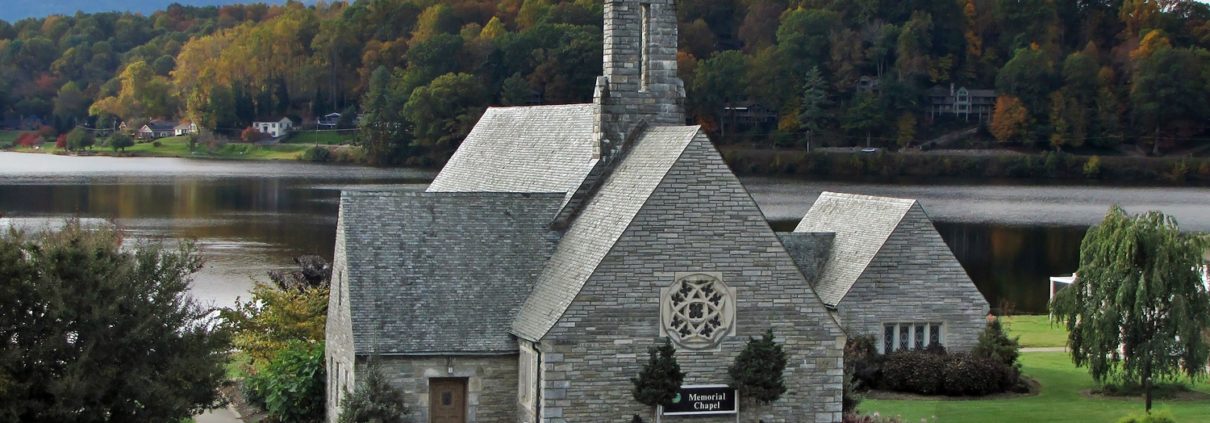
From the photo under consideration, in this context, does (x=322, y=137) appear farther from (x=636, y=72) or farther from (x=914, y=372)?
(x=636, y=72)

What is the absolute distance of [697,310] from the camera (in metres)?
24.4

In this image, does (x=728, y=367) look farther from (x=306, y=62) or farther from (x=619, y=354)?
(x=306, y=62)

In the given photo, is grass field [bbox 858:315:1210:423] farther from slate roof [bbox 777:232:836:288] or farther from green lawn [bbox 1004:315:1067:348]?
green lawn [bbox 1004:315:1067:348]

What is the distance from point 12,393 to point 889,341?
17.5 m

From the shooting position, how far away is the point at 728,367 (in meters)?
24.5

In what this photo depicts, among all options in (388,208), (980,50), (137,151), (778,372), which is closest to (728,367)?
(778,372)

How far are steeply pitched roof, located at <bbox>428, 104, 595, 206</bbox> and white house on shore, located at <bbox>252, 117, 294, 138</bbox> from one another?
130990 millimetres

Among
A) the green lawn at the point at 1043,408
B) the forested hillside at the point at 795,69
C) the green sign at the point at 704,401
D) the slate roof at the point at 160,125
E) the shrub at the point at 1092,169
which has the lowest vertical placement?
the green lawn at the point at 1043,408

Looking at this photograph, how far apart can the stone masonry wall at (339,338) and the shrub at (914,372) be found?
36.4 feet

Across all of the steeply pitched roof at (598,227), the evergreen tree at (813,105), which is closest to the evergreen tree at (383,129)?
the evergreen tree at (813,105)

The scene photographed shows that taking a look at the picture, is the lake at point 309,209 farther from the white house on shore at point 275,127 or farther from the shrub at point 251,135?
the white house on shore at point 275,127

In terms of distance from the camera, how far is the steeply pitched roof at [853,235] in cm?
3306

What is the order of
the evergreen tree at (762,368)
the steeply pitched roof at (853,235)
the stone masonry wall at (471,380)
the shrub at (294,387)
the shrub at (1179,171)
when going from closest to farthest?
the evergreen tree at (762,368) < the stone masonry wall at (471,380) < the shrub at (294,387) < the steeply pitched roof at (853,235) < the shrub at (1179,171)

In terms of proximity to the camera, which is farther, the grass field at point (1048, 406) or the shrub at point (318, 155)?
the shrub at point (318, 155)
